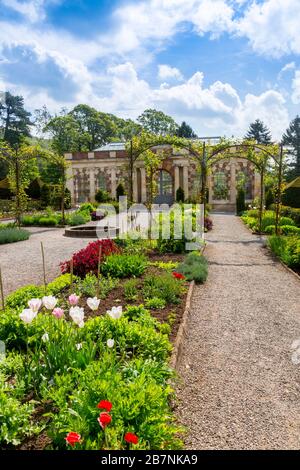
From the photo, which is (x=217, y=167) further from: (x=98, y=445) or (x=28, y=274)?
(x=98, y=445)

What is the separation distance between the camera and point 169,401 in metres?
3.19

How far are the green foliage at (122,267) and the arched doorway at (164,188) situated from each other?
27192 mm

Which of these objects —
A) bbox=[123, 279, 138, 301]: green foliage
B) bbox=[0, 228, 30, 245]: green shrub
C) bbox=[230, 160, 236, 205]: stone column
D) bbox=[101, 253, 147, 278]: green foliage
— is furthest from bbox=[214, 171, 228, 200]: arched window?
bbox=[123, 279, 138, 301]: green foliage

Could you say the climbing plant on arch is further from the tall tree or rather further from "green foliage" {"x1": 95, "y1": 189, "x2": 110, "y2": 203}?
the tall tree

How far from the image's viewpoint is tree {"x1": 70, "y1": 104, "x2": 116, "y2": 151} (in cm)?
4859

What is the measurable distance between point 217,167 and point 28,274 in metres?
27.1

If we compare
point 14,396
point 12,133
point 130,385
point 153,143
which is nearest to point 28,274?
point 14,396

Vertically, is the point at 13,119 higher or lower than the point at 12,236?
higher

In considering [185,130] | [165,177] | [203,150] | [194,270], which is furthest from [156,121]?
[194,270]

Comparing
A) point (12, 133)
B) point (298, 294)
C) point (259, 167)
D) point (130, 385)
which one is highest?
point (12, 133)

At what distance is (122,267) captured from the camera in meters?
7.02

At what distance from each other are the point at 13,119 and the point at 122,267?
1652 inches

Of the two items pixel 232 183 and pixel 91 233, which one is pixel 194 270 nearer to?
pixel 91 233

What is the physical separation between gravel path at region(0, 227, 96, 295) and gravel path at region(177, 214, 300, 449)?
340 centimetres
